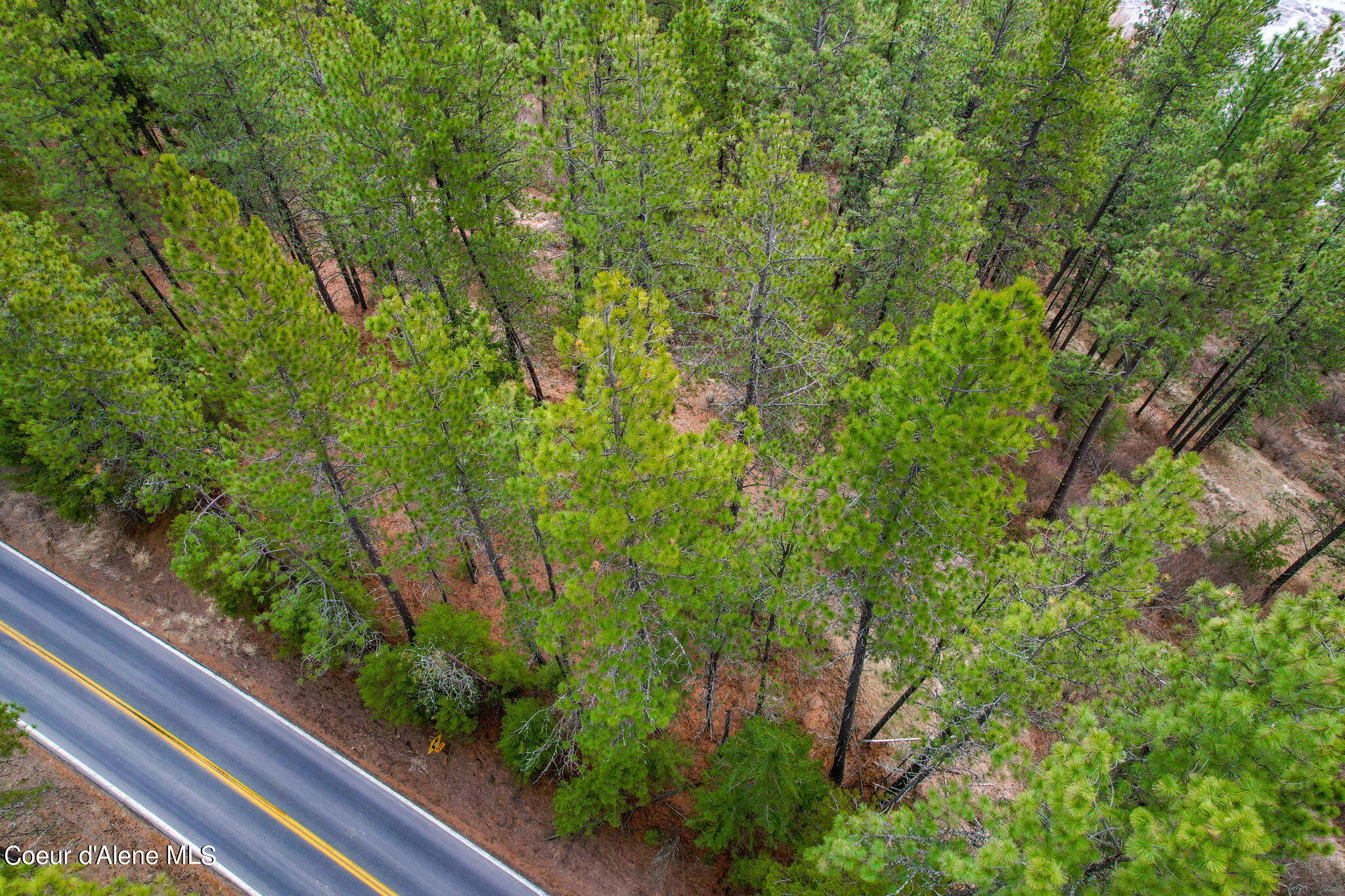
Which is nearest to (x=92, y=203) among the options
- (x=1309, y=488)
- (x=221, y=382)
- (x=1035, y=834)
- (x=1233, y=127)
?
(x=221, y=382)

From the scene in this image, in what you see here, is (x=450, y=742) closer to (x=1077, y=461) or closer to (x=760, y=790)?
(x=760, y=790)

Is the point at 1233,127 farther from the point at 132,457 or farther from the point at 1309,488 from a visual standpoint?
the point at 132,457

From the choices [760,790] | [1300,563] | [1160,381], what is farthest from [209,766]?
[1160,381]

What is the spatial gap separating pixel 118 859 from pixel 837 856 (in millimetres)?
14250

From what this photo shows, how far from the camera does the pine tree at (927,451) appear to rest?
7.48 metres

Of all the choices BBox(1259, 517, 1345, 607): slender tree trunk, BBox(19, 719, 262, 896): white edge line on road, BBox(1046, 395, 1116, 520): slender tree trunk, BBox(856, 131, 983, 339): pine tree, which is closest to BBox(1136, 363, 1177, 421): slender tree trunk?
BBox(1046, 395, 1116, 520): slender tree trunk

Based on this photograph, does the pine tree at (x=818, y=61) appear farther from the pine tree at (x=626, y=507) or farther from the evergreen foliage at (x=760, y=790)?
the evergreen foliage at (x=760, y=790)

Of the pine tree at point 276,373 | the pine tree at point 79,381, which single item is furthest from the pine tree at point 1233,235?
the pine tree at point 79,381

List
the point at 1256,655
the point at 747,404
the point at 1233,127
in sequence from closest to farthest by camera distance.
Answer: the point at 1256,655 → the point at 747,404 → the point at 1233,127

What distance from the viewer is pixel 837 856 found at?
7.48 meters

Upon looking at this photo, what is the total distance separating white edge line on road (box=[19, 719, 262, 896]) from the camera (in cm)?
1200

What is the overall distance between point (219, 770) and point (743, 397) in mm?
14515

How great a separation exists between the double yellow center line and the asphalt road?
23 mm

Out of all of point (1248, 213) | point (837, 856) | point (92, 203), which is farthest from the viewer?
point (92, 203)
